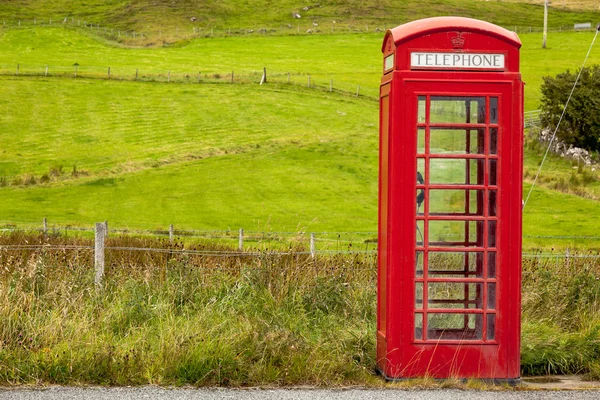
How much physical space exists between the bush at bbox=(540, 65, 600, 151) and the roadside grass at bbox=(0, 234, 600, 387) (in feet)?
112

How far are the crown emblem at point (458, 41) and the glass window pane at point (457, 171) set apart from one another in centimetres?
88

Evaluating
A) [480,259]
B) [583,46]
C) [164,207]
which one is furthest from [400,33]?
[583,46]

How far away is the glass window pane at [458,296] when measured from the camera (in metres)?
8.08

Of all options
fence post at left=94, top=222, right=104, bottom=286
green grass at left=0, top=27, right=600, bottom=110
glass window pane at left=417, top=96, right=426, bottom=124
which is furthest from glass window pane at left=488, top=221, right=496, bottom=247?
green grass at left=0, top=27, right=600, bottom=110

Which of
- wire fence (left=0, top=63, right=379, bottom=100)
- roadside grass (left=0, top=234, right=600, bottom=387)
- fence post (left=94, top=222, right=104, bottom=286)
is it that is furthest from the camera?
wire fence (left=0, top=63, right=379, bottom=100)

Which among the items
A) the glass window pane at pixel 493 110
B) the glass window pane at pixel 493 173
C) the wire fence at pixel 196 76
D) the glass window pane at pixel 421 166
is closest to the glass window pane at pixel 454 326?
the glass window pane at pixel 493 173

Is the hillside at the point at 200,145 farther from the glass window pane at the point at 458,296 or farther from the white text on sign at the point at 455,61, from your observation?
the white text on sign at the point at 455,61

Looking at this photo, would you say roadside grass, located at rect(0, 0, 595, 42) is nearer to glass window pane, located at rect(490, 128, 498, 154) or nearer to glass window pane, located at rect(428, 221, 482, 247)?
glass window pane, located at rect(428, 221, 482, 247)

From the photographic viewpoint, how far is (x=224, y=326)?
329 inches

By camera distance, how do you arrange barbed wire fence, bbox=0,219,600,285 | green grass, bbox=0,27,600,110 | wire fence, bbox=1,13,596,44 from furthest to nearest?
1. wire fence, bbox=1,13,596,44
2. green grass, bbox=0,27,600,110
3. barbed wire fence, bbox=0,219,600,285

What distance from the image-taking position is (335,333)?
8.48 metres

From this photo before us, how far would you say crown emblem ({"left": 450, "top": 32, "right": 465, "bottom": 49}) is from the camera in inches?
307

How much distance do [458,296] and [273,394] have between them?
190 centimetres

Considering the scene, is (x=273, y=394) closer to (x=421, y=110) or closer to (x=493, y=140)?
(x=421, y=110)
